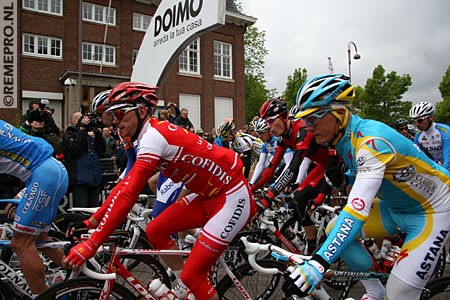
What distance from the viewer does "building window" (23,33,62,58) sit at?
70.5 feet

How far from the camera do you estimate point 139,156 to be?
2703 mm

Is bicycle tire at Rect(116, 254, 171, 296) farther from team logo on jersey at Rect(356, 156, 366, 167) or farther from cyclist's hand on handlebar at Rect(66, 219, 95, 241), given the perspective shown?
team logo on jersey at Rect(356, 156, 366, 167)

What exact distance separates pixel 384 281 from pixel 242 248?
1.14 m

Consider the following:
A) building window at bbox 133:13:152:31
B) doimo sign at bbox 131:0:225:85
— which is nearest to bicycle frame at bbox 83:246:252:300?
doimo sign at bbox 131:0:225:85

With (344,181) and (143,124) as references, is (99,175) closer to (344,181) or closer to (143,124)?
(143,124)

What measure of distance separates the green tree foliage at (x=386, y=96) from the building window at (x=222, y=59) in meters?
18.0

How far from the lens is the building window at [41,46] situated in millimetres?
21500

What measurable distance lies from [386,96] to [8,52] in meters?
37.4

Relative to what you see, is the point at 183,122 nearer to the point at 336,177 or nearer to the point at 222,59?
the point at 336,177

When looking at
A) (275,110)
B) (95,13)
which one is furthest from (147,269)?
(95,13)

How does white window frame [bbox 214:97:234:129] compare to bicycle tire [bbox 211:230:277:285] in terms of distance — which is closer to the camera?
bicycle tire [bbox 211:230:277:285]

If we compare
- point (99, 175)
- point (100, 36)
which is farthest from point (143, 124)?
point (100, 36)

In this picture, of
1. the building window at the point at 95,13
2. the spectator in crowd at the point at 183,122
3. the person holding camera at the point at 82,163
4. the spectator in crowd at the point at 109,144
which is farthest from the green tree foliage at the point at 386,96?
the person holding camera at the point at 82,163

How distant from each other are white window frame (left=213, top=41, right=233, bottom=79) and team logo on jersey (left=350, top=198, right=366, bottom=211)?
27322 millimetres
